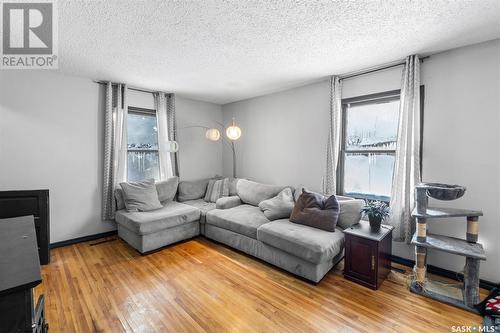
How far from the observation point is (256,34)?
220 cm

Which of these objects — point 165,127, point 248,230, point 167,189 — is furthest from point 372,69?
point 167,189

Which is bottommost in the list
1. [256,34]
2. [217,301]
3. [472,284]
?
[217,301]

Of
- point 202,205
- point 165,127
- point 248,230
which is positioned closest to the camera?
point 248,230

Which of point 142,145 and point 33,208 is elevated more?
point 142,145

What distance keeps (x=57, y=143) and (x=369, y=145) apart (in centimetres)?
449

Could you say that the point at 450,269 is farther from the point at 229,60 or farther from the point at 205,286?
the point at 229,60

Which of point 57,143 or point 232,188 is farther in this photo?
point 232,188

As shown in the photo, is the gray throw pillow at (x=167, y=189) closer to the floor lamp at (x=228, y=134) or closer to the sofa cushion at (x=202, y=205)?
the sofa cushion at (x=202, y=205)

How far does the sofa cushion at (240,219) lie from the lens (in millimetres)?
3074

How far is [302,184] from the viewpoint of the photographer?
3879 millimetres

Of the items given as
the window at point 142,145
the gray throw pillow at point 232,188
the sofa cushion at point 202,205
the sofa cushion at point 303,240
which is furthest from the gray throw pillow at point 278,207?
the window at point 142,145

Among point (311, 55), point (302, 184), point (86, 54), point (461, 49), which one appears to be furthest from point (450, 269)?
point (86, 54)

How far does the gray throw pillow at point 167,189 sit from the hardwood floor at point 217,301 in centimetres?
122

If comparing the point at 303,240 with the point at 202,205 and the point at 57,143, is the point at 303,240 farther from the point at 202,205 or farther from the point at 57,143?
the point at 57,143
